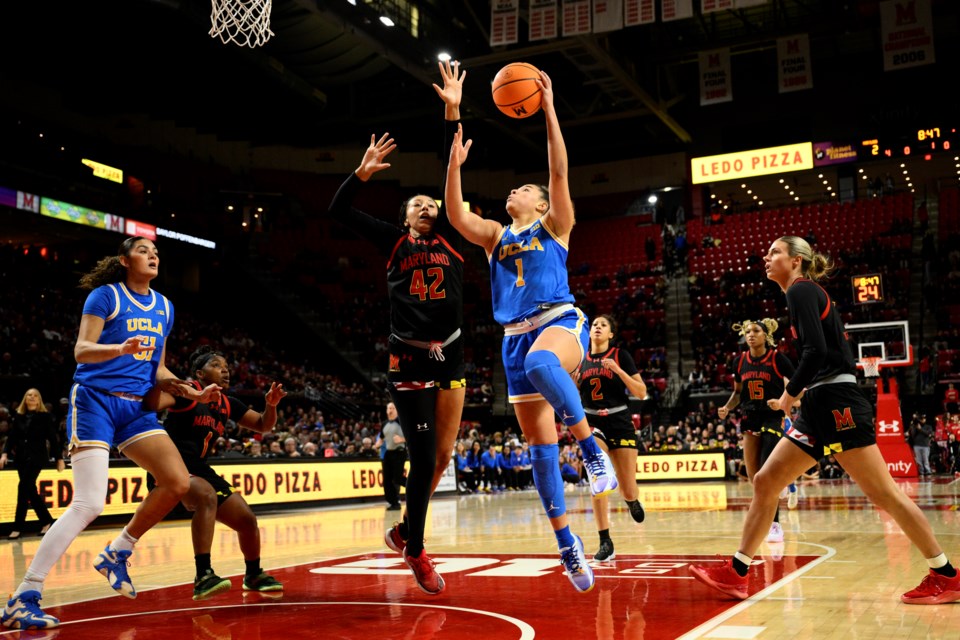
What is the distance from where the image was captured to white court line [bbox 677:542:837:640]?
13.4ft

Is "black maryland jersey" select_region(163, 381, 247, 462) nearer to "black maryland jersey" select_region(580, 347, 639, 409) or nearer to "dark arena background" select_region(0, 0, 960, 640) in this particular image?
"dark arena background" select_region(0, 0, 960, 640)

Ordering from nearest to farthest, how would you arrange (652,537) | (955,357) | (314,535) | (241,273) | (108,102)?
(652,537) < (314,535) < (955,357) < (108,102) < (241,273)

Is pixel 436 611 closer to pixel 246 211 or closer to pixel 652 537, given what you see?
pixel 652 537

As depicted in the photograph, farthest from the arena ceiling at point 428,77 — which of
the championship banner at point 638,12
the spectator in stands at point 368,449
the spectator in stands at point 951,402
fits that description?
the spectator in stands at point 368,449

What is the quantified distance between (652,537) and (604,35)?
2008 centimetres

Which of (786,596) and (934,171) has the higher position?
(934,171)

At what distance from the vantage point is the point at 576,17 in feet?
72.9

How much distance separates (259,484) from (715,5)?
1535 centimetres

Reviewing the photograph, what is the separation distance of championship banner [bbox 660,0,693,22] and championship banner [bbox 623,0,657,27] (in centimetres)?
37

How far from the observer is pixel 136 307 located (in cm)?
536

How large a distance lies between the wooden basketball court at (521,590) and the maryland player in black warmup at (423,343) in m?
0.53

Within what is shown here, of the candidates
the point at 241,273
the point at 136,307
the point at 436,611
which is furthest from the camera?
the point at 241,273

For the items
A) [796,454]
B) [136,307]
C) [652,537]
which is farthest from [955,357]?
[136,307]

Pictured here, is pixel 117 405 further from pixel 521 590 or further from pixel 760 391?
pixel 760 391
